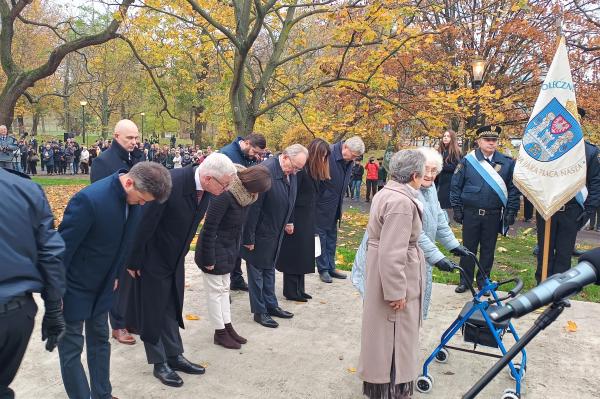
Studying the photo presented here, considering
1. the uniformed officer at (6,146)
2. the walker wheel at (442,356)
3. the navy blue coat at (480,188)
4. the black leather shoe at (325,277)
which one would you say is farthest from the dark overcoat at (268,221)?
the uniformed officer at (6,146)

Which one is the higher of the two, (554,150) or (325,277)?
(554,150)

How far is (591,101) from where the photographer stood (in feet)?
50.2

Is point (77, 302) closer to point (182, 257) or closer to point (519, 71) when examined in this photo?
point (182, 257)

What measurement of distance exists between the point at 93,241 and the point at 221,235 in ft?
4.95

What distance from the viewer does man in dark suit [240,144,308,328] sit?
5.21 meters

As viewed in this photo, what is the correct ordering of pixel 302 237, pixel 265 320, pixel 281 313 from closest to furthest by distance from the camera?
1. pixel 265 320
2. pixel 281 313
3. pixel 302 237

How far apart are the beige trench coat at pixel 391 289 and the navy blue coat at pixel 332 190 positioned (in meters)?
3.23

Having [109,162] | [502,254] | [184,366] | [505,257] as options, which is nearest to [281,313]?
[184,366]

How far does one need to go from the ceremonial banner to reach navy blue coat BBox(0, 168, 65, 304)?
552 centimetres

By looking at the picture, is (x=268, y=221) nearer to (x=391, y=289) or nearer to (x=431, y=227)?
(x=431, y=227)

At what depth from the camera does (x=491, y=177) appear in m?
6.16

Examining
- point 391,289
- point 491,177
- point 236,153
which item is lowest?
point 391,289

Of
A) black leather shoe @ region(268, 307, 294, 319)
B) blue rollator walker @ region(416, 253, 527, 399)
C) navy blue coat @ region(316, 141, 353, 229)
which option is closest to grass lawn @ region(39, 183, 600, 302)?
navy blue coat @ region(316, 141, 353, 229)

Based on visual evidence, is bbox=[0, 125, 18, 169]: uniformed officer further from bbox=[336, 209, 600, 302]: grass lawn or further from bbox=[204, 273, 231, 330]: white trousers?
bbox=[204, 273, 231, 330]: white trousers
